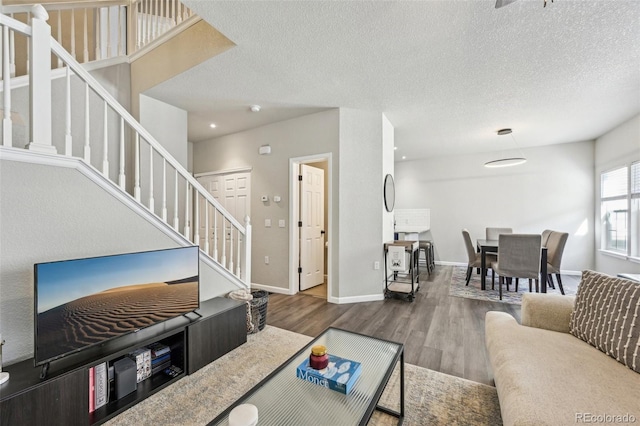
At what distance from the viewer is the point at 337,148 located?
12.2ft

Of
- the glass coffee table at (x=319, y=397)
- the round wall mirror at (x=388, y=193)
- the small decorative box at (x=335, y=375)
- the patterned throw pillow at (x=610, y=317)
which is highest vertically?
the round wall mirror at (x=388, y=193)

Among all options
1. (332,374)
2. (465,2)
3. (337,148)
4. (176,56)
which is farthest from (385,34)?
(332,374)

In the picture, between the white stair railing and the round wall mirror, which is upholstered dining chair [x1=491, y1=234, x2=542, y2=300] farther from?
the white stair railing

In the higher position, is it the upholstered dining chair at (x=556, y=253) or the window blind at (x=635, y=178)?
the window blind at (x=635, y=178)

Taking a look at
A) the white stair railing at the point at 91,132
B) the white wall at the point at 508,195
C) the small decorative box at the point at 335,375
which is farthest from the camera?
the white wall at the point at 508,195

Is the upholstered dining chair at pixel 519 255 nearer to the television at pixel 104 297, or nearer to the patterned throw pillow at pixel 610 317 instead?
the patterned throw pillow at pixel 610 317

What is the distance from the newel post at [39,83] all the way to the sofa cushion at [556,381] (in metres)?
2.80

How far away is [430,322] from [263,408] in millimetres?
2428

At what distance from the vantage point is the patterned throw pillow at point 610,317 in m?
1.28

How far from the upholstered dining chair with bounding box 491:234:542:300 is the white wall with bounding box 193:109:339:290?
2418 mm

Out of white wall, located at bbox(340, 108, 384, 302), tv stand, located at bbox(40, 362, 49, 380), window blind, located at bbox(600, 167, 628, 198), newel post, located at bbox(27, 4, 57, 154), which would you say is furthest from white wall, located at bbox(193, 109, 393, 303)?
window blind, located at bbox(600, 167, 628, 198)

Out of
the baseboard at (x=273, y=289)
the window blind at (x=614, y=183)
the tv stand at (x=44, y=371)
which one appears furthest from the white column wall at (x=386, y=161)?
the window blind at (x=614, y=183)

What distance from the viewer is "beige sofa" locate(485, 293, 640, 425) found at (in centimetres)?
99

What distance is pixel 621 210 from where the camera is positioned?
439cm
